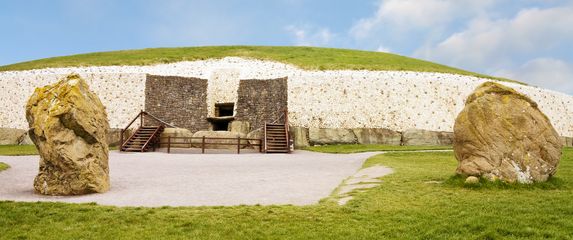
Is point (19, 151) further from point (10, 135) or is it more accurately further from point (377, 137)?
point (377, 137)

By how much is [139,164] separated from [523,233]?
15267mm

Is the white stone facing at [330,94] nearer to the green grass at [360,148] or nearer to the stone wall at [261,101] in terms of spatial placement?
the stone wall at [261,101]

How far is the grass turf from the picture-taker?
7695 mm

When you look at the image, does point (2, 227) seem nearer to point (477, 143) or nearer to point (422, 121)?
point (477, 143)

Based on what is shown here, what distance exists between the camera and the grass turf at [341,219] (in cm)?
770

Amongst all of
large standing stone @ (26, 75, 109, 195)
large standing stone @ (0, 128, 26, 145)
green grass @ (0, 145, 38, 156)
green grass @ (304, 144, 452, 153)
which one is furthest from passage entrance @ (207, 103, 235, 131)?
large standing stone @ (26, 75, 109, 195)

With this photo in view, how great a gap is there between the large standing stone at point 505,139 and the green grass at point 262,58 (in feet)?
85.3

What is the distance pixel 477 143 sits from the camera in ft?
37.8

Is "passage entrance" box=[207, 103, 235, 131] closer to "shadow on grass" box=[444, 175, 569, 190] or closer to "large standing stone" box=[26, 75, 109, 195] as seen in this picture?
"large standing stone" box=[26, 75, 109, 195]

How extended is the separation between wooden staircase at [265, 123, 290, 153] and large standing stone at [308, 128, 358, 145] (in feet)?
7.74

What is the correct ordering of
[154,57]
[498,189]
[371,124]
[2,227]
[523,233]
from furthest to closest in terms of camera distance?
1. [154,57]
2. [371,124]
3. [498,189]
4. [2,227]
5. [523,233]

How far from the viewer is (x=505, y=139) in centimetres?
1137

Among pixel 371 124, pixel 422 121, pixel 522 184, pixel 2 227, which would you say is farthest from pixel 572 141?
pixel 2 227

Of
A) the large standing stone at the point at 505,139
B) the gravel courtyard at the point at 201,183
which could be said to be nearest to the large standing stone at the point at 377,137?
the gravel courtyard at the point at 201,183
